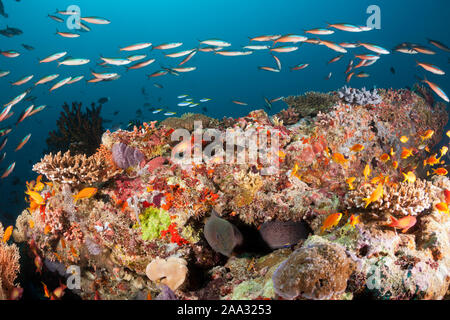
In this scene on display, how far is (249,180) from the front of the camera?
5418 millimetres

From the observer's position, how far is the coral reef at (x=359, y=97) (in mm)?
7816

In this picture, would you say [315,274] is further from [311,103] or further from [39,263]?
[311,103]

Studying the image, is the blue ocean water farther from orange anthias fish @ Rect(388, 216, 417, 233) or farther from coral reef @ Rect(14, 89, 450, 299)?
orange anthias fish @ Rect(388, 216, 417, 233)

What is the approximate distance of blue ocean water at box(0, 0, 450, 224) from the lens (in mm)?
87938

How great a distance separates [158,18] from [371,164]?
146 metres

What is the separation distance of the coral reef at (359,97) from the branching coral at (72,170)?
752cm

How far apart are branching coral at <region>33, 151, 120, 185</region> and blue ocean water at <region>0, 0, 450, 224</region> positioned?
75724 mm

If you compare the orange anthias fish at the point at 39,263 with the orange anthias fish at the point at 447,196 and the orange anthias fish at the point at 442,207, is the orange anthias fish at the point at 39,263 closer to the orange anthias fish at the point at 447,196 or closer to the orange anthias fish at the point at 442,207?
the orange anthias fish at the point at 442,207

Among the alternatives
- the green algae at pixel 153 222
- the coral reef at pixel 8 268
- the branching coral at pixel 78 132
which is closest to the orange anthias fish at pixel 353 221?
the green algae at pixel 153 222

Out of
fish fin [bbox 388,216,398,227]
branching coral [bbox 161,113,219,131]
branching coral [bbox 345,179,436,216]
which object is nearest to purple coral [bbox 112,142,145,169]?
branching coral [bbox 161,113,219,131]

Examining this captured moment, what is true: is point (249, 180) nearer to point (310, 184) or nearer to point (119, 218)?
point (310, 184)

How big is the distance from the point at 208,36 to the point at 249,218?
13388cm
